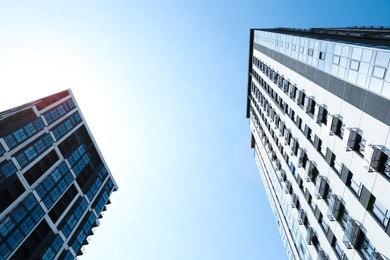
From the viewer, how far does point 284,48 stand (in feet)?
131

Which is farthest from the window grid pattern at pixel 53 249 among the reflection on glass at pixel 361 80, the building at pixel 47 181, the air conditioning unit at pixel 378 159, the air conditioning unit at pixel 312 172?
the reflection on glass at pixel 361 80

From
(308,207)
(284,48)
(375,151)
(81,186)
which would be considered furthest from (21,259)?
(284,48)

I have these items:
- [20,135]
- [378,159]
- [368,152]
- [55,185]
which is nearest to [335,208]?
[368,152]

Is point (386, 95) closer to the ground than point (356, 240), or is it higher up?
higher up

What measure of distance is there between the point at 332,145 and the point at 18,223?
41.9m

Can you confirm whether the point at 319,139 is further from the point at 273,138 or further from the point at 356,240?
the point at 273,138

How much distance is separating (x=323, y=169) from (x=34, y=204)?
41.9 m

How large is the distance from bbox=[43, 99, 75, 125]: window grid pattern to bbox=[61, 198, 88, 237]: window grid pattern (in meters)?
18.6

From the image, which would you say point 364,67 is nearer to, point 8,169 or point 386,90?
point 386,90

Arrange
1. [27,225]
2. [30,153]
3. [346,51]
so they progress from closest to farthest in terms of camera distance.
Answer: [346,51] < [27,225] < [30,153]

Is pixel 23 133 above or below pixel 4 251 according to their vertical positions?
above

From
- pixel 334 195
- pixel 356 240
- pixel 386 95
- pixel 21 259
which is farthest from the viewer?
pixel 21 259

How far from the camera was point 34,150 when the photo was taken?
43.9m

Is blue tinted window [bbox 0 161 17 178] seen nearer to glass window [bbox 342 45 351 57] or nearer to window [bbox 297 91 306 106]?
window [bbox 297 91 306 106]
